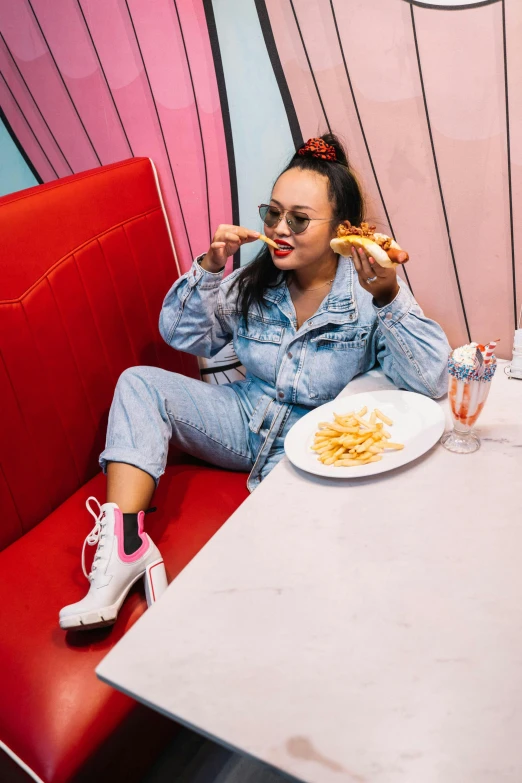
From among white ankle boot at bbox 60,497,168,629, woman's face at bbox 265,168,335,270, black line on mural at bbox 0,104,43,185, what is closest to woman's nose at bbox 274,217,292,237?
woman's face at bbox 265,168,335,270

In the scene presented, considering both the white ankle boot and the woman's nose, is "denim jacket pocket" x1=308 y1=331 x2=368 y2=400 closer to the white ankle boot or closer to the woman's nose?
the woman's nose

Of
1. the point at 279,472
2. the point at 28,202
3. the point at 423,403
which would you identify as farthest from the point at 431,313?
the point at 28,202

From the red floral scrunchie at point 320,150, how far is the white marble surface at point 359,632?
85 cm

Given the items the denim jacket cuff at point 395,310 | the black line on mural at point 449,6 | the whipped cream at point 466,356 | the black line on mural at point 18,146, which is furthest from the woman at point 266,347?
the black line on mural at point 18,146

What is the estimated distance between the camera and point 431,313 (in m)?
1.73

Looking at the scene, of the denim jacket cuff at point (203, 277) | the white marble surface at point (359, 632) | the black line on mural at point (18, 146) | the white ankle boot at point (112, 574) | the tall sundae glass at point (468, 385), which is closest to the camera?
the white marble surface at point (359, 632)

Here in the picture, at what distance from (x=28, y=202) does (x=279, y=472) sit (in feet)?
3.34

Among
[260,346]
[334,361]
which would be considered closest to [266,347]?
[260,346]

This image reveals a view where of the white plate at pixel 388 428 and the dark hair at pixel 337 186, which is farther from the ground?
the dark hair at pixel 337 186

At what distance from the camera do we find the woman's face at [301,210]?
159cm

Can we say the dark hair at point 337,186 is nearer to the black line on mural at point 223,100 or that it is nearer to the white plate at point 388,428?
the black line on mural at point 223,100

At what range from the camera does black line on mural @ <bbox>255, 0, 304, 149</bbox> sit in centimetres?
164

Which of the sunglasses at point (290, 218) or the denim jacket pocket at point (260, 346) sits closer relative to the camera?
the sunglasses at point (290, 218)

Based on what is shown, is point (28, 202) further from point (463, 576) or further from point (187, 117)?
point (463, 576)
